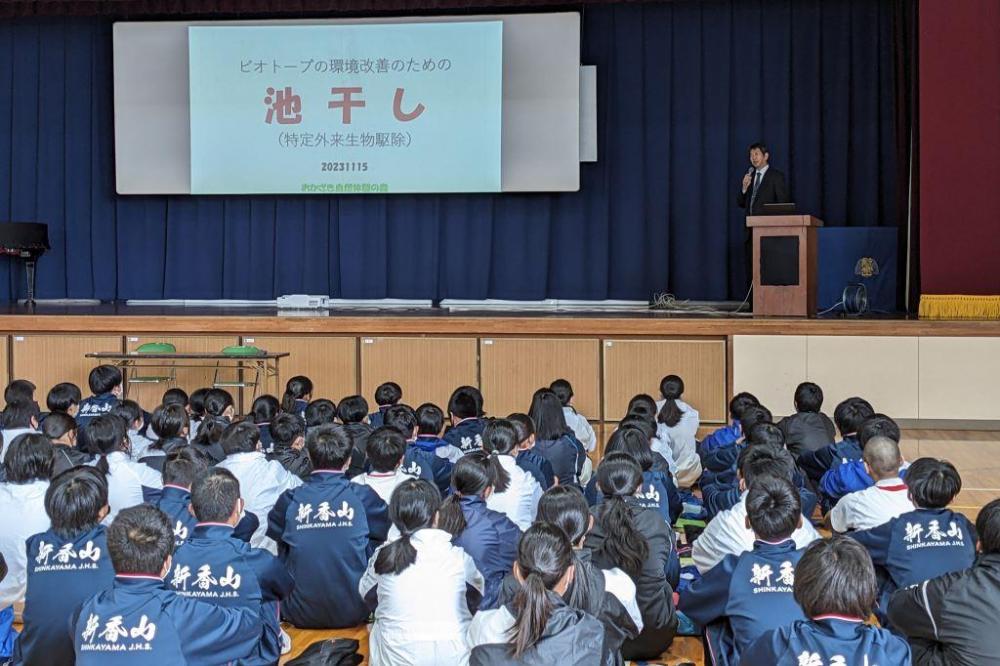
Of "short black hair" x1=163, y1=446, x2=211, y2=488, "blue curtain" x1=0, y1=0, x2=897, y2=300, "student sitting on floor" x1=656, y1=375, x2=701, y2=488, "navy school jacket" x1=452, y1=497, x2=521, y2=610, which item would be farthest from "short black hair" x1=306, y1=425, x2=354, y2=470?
"blue curtain" x1=0, y1=0, x2=897, y2=300

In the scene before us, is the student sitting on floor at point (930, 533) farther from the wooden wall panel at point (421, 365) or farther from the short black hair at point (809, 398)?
the wooden wall panel at point (421, 365)

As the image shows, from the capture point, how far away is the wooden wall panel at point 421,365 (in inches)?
309

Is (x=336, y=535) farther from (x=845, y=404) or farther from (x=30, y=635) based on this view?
(x=845, y=404)

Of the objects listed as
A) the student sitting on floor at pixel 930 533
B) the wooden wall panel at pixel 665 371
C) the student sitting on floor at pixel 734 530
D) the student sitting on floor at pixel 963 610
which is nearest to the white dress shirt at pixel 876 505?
the student sitting on floor at pixel 734 530

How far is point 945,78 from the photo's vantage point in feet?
26.9

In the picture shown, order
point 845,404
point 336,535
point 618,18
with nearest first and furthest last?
point 336,535
point 845,404
point 618,18

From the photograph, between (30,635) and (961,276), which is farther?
(961,276)

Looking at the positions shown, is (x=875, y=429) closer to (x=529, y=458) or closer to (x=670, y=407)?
(x=529, y=458)

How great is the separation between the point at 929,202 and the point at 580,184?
3048mm

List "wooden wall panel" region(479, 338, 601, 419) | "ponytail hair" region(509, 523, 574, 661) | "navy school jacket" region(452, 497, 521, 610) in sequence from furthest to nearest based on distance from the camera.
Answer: "wooden wall panel" region(479, 338, 601, 419)
"navy school jacket" region(452, 497, 521, 610)
"ponytail hair" region(509, 523, 574, 661)

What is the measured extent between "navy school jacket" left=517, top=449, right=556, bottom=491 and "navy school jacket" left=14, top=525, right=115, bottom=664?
1738 millimetres

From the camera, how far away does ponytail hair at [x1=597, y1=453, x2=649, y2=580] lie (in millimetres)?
3219

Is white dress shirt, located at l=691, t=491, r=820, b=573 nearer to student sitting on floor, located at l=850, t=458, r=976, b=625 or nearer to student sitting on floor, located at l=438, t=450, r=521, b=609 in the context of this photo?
student sitting on floor, located at l=850, t=458, r=976, b=625

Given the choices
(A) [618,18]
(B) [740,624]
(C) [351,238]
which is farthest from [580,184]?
(B) [740,624]
